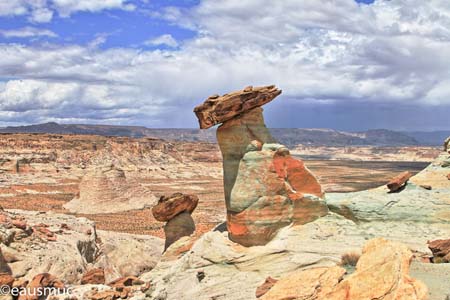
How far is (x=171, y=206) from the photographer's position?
19.3 m

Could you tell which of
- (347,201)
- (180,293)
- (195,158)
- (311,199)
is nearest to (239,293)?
(180,293)

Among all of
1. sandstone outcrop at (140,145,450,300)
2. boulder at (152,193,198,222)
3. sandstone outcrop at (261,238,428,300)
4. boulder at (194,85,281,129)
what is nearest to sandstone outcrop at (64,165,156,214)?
boulder at (152,193,198,222)

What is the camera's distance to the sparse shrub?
12.3 m

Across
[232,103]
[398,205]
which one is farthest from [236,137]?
[398,205]

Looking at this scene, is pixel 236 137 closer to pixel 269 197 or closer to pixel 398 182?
pixel 269 197

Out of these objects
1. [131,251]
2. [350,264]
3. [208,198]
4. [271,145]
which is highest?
[271,145]

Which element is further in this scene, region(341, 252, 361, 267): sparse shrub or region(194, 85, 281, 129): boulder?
region(194, 85, 281, 129): boulder

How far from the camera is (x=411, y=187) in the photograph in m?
15.8

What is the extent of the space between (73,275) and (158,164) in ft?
277

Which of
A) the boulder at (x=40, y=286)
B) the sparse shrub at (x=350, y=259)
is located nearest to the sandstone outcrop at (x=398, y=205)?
the sparse shrub at (x=350, y=259)

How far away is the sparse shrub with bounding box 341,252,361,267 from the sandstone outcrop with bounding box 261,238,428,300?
2042 mm

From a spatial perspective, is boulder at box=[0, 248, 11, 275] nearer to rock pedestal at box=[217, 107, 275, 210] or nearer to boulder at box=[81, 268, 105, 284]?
boulder at box=[81, 268, 105, 284]

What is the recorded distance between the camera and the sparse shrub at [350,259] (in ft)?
40.4

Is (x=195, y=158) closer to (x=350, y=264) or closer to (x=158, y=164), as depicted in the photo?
(x=158, y=164)
